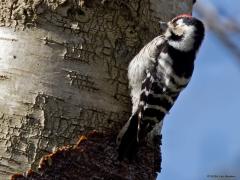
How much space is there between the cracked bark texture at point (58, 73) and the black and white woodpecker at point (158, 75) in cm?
6

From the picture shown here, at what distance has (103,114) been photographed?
8.68 feet

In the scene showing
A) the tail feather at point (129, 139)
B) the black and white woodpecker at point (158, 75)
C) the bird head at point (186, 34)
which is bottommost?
the tail feather at point (129, 139)

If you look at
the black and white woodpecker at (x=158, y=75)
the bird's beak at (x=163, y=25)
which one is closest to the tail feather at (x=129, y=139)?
the black and white woodpecker at (x=158, y=75)

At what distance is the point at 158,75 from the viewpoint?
120 inches

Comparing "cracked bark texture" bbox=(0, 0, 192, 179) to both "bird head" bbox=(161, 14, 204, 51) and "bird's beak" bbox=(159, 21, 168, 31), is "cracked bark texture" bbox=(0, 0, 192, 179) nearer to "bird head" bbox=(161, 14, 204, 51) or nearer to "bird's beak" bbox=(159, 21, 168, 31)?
"bird's beak" bbox=(159, 21, 168, 31)

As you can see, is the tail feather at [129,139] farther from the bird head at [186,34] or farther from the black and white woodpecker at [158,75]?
the bird head at [186,34]

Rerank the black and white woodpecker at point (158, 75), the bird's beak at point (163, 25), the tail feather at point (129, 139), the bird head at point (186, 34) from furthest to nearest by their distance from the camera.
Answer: the bird head at point (186, 34)
the bird's beak at point (163, 25)
the black and white woodpecker at point (158, 75)
the tail feather at point (129, 139)

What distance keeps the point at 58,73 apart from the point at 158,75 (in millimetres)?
684

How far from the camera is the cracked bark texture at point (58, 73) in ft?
8.23

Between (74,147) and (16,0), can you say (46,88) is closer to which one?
(74,147)

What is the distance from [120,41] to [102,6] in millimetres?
196

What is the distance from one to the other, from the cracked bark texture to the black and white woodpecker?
61 millimetres

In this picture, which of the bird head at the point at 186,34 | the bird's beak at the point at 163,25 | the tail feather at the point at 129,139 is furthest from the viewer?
the bird head at the point at 186,34

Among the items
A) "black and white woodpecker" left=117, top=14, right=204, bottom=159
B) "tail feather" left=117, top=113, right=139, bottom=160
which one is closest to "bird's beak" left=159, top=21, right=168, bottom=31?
"black and white woodpecker" left=117, top=14, right=204, bottom=159
